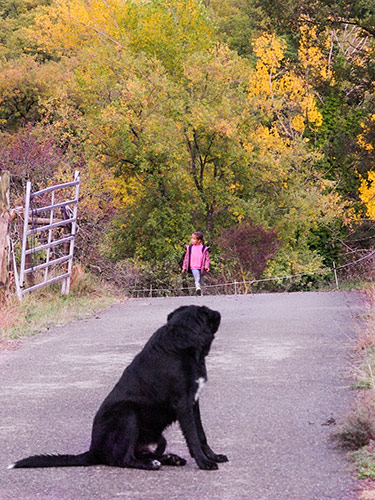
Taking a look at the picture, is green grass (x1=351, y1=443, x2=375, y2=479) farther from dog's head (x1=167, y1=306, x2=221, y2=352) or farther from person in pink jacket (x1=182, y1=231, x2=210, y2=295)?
person in pink jacket (x1=182, y1=231, x2=210, y2=295)

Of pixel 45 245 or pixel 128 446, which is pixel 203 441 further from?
pixel 45 245

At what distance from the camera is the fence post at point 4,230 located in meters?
14.3

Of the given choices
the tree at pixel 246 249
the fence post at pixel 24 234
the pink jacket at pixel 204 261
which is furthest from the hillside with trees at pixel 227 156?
the fence post at pixel 24 234

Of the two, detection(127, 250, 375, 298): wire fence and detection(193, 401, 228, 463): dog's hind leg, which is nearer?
detection(193, 401, 228, 463): dog's hind leg

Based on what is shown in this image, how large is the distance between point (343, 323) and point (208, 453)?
7.96m

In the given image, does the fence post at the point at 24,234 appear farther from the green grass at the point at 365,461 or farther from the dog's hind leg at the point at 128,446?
the green grass at the point at 365,461

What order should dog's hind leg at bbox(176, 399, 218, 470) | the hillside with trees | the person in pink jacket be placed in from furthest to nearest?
the hillside with trees, the person in pink jacket, dog's hind leg at bbox(176, 399, 218, 470)

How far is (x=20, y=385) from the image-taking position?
8.72 m

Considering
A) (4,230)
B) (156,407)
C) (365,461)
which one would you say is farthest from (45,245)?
(365,461)

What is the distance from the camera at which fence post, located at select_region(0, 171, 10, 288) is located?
14266mm

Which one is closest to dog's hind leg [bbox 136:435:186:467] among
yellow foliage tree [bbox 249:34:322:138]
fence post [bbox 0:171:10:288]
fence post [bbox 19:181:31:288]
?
fence post [bbox 0:171:10:288]

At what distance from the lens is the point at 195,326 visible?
18.3ft

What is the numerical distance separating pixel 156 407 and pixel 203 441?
0.42 meters

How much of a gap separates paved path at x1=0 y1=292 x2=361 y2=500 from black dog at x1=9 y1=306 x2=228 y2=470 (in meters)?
0.09
